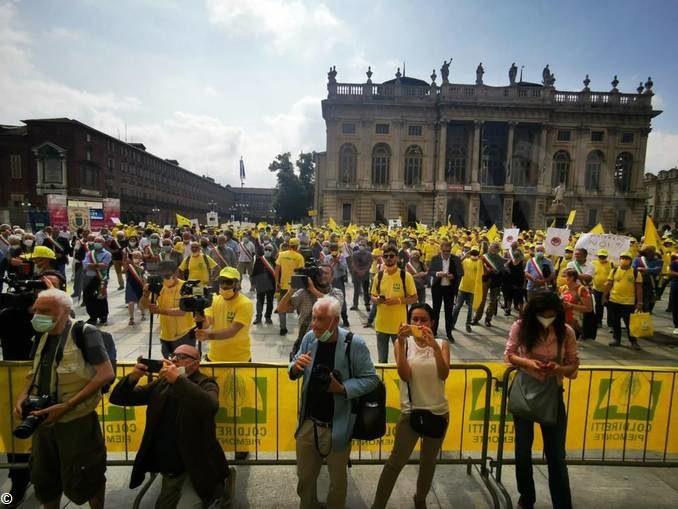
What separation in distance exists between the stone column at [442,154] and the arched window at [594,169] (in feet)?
55.1

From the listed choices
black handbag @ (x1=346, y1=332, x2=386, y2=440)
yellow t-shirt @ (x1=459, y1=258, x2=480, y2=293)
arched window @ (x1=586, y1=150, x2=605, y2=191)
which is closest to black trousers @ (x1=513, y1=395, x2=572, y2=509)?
black handbag @ (x1=346, y1=332, x2=386, y2=440)

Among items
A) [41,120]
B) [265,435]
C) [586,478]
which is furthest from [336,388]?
[41,120]

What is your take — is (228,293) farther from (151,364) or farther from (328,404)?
(328,404)

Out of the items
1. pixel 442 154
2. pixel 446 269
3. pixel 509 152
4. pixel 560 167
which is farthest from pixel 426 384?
pixel 560 167

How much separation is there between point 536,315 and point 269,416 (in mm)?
2537

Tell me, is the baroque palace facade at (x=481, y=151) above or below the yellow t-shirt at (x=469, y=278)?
above

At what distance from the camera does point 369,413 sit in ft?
9.13

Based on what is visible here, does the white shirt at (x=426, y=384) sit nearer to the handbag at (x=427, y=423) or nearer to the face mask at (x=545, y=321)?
the handbag at (x=427, y=423)

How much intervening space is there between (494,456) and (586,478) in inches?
31.7

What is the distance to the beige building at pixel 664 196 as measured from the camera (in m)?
73.4

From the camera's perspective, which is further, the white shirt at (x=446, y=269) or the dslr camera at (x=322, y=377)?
the white shirt at (x=446, y=269)

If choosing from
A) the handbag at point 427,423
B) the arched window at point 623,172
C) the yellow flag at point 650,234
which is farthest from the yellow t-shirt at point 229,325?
the arched window at point 623,172

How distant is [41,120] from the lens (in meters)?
46.2

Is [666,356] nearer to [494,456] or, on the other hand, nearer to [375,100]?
[494,456]
